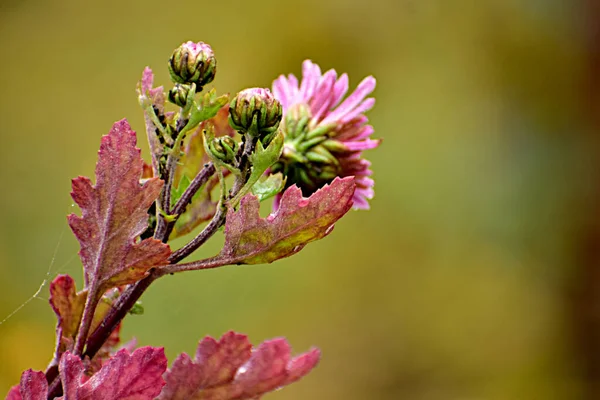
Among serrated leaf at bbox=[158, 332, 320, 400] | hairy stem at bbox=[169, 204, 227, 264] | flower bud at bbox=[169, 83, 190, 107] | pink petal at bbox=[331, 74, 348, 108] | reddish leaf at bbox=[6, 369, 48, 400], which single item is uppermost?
pink petal at bbox=[331, 74, 348, 108]

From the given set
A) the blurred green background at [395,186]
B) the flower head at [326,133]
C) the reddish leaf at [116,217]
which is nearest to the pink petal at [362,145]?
the flower head at [326,133]

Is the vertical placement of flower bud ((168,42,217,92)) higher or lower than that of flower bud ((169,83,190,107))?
higher

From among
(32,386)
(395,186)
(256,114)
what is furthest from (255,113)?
(395,186)

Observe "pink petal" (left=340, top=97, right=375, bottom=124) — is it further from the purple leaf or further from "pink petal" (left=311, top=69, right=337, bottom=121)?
the purple leaf

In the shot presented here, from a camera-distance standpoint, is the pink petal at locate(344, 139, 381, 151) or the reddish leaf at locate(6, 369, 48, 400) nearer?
the reddish leaf at locate(6, 369, 48, 400)

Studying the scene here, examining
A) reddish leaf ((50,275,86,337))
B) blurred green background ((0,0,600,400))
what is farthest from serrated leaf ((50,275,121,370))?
blurred green background ((0,0,600,400))

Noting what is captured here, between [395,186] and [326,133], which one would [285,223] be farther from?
[395,186]
